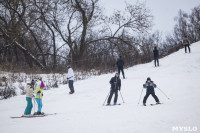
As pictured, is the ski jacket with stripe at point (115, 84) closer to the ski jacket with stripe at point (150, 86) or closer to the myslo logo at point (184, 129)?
the ski jacket with stripe at point (150, 86)

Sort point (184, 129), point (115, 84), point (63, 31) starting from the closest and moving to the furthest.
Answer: point (184, 129), point (115, 84), point (63, 31)

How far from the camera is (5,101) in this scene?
12.7 m

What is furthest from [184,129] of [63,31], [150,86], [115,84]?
[63,31]

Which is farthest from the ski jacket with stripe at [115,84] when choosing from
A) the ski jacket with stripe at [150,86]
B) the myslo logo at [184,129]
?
the myslo logo at [184,129]

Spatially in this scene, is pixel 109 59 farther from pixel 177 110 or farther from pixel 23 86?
pixel 177 110

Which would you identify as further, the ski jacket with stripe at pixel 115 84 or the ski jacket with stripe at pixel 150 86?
the ski jacket with stripe at pixel 115 84

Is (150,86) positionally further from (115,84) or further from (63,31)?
(63,31)

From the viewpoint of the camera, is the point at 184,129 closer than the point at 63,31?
Yes

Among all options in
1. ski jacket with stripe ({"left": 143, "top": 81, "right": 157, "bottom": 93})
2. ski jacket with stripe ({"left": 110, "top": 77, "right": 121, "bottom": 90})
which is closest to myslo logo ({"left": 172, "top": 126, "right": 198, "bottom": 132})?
ski jacket with stripe ({"left": 143, "top": 81, "right": 157, "bottom": 93})

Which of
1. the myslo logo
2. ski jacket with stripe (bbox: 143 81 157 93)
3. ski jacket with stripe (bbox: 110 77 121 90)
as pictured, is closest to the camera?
the myslo logo

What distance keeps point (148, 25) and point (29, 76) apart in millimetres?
15745

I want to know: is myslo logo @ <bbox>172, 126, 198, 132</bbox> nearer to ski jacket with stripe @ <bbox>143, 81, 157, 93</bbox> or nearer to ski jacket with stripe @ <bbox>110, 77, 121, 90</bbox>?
ski jacket with stripe @ <bbox>143, 81, 157, 93</bbox>

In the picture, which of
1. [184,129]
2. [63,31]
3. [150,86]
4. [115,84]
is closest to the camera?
[184,129]

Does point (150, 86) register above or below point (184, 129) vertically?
above
